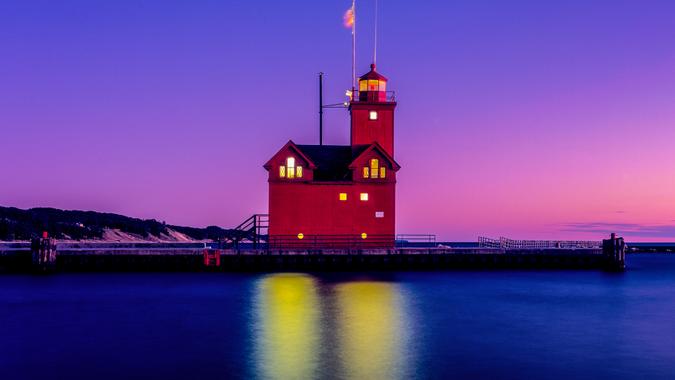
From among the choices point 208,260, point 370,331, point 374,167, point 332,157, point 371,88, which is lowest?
point 370,331

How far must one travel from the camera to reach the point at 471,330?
26.8m

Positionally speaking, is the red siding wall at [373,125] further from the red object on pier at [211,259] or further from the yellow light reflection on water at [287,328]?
the red object on pier at [211,259]

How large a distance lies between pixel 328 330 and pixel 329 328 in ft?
1.49

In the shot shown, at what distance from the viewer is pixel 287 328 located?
26.5 m

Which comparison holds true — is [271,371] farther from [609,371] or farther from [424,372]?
[609,371]

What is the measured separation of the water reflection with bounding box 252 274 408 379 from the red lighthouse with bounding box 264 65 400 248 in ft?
13.5

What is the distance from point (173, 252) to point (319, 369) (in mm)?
24801

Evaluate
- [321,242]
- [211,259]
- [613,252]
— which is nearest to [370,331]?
[321,242]

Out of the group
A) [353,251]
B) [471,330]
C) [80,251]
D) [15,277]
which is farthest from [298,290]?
[15,277]

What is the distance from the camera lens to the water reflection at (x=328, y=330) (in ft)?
65.3

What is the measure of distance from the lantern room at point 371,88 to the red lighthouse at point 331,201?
155 inches

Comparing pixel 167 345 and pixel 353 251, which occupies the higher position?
pixel 353 251

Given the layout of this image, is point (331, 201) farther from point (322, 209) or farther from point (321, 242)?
point (321, 242)

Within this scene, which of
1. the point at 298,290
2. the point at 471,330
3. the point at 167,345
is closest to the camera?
the point at 167,345
